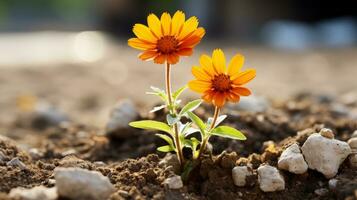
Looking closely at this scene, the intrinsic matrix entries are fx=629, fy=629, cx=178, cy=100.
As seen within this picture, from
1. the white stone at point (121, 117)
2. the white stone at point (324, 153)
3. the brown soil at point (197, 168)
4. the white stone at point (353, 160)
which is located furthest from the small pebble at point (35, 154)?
the white stone at point (353, 160)

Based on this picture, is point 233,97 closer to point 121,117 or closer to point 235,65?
point 235,65

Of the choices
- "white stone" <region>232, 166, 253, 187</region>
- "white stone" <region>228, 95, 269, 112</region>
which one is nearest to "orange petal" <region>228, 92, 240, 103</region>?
"white stone" <region>232, 166, 253, 187</region>

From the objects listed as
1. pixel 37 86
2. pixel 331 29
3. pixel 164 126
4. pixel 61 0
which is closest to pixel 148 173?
pixel 164 126

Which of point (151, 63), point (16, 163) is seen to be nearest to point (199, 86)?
point (16, 163)

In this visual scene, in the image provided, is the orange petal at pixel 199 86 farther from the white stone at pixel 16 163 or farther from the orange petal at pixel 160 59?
the white stone at pixel 16 163

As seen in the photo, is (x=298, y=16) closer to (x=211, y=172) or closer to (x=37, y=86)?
(x=37, y=86)

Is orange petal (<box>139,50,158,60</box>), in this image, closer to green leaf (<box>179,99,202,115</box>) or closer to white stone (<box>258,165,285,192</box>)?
green leaf (<box>179,99,202,115</box>)
